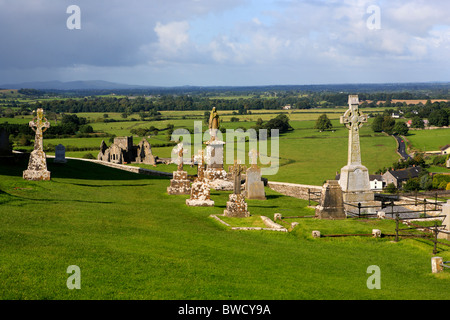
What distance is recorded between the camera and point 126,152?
57.0 m

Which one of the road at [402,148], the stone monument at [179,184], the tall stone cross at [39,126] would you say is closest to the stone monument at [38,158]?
the tall stone cross at [39,126]

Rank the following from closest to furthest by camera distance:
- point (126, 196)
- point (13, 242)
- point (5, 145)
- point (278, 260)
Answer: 1. point (13, 242)
2. point (278, 260)
3. point (126, 196)
4. point (5, 145)

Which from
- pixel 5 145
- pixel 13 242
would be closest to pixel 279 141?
pixel 5 145

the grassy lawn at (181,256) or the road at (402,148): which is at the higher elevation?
the grassy lawn at (181,256)

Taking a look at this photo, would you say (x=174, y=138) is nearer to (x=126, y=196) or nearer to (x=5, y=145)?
(x=5, y=145)

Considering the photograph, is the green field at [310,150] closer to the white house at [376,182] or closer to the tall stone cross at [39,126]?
the white house at [376,182]

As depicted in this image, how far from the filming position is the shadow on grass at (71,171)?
29547 millimetres

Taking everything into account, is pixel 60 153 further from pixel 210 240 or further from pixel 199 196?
pixel 210 240

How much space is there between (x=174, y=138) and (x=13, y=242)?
78959 millimetres

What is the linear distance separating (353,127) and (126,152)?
35.9 metres

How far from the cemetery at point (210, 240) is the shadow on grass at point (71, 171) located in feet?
2.86

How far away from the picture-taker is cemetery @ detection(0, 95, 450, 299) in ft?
35.3

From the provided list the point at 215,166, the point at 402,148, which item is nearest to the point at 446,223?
the point at 215,166
